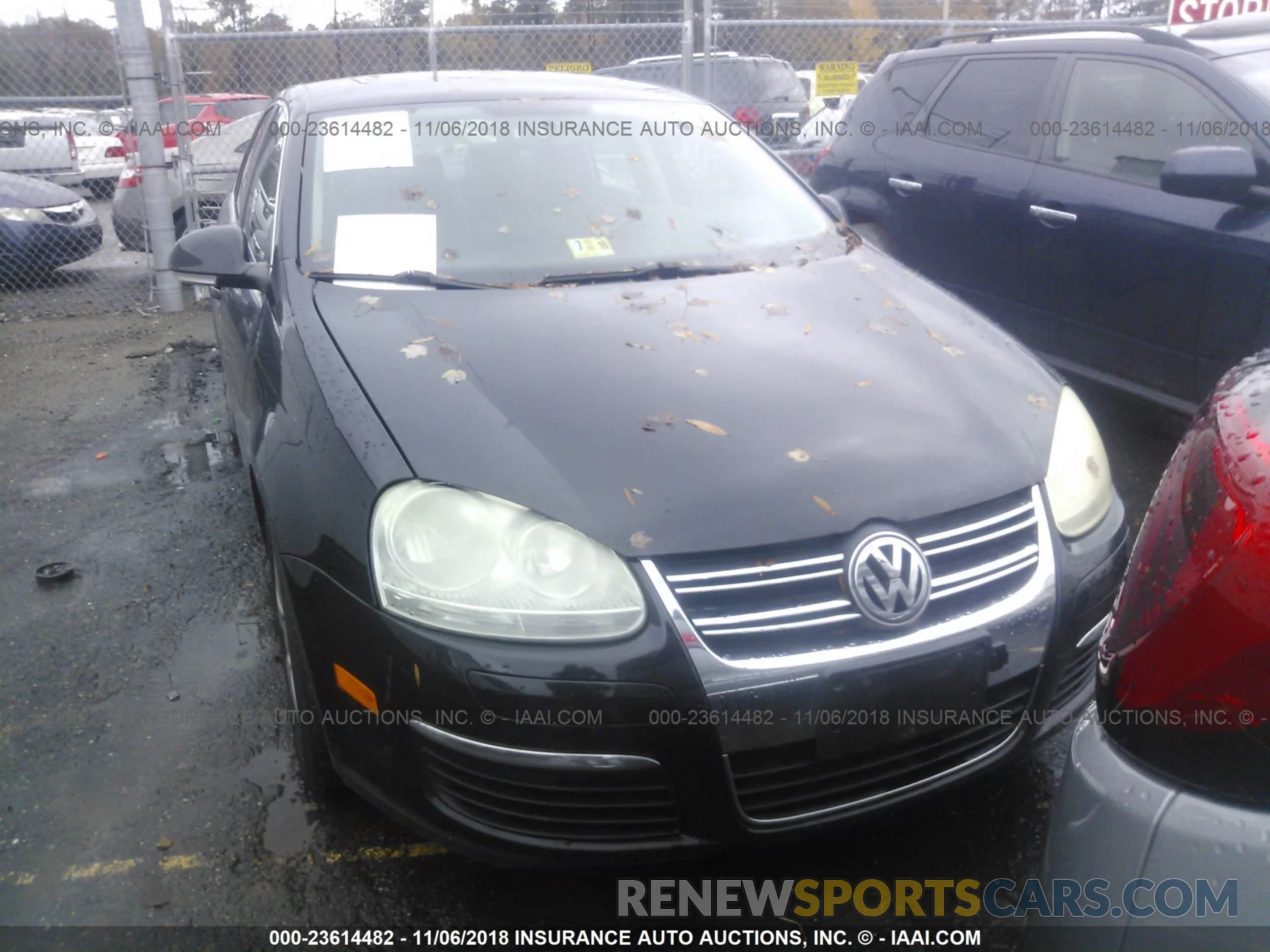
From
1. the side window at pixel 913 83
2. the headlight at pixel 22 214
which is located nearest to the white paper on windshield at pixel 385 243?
the side window at pixel 913 83

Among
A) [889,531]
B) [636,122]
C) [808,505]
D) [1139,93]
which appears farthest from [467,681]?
[1139,93]

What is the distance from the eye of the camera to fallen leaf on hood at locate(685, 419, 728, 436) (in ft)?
7.11

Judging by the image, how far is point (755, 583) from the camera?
1898mm

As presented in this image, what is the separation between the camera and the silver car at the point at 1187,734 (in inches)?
42.7

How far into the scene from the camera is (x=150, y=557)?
3871mm

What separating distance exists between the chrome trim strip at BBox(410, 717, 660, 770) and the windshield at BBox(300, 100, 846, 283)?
1.45 m

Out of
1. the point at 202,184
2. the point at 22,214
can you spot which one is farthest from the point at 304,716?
the point at 22,214

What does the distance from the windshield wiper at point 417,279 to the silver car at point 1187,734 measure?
1.95 metres

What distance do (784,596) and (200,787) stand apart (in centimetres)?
165

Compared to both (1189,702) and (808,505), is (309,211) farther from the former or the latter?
(1189,702)

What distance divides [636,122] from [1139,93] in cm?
237

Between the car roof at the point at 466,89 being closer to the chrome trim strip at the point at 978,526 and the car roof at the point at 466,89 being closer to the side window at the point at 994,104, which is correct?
the side window at the point at 994,104

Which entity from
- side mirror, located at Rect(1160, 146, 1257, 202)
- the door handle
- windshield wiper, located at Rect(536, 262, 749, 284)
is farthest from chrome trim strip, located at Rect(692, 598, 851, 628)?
the door handle

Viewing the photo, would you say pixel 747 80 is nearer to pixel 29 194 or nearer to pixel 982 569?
pixel 29 194
